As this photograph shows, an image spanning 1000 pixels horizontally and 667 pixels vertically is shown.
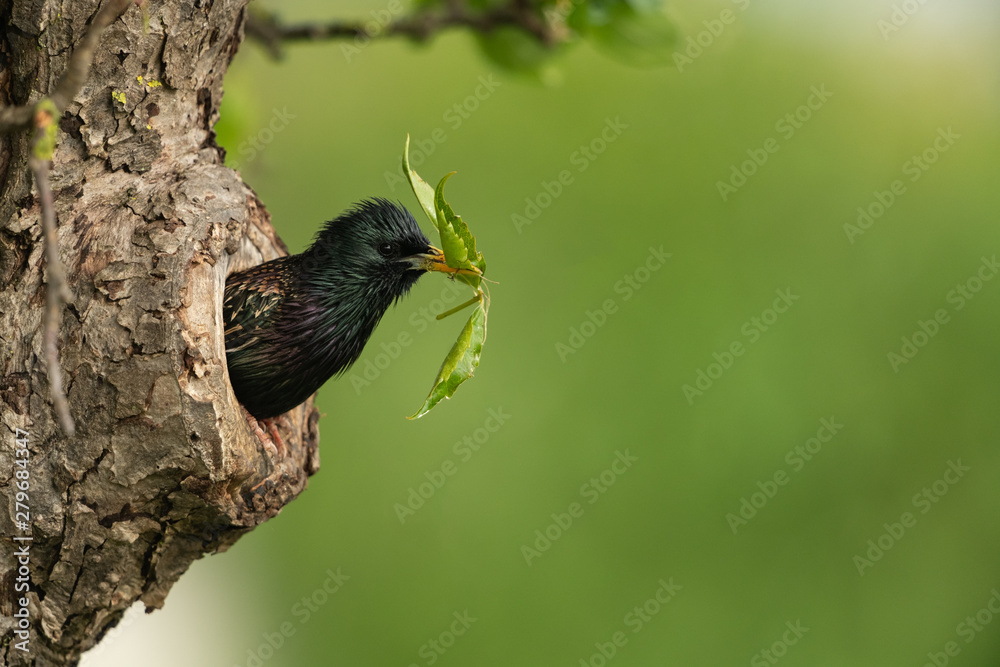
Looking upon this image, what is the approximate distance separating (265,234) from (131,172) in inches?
16.5

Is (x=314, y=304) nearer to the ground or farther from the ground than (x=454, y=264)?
nearer to the ground

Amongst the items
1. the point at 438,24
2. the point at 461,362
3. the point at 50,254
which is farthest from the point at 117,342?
the point at 438,24

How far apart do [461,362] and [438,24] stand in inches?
50.5

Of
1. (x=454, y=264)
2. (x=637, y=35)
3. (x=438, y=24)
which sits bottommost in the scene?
(x=454, y=264)

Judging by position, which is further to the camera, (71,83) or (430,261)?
(430,261)

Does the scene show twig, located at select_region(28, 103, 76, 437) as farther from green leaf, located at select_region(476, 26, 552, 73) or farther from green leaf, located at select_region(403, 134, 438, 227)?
green leaf, located at select_region(476, 26, 552, 73)

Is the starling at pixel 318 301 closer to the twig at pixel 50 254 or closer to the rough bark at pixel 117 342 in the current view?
the rough bark at pixel 117 342

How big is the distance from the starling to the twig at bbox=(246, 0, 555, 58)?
0.72 m

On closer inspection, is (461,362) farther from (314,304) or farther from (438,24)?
(438,24)

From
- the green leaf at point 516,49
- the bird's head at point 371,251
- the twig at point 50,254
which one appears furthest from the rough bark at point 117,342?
the green leaf at point 516,49

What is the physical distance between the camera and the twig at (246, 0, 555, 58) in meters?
2.41

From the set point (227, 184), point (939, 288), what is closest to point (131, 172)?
point (227, 184)

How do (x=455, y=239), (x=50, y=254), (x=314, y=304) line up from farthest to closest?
(x=314, y=304)
(x=455, y=239)
(x=50, y=254)

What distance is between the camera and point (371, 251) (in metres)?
2.00
